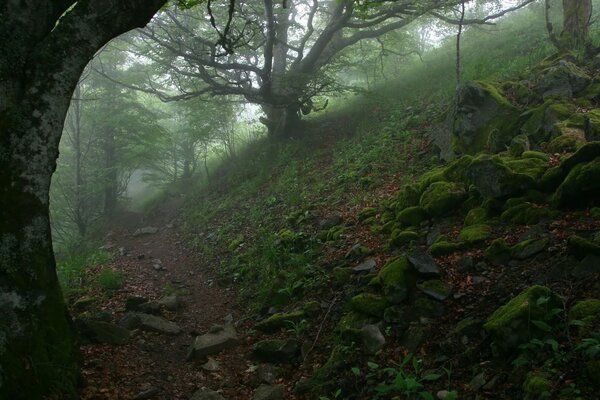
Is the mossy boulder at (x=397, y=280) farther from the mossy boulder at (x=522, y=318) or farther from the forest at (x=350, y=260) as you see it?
the mossy boulder at (x=522, y=318)

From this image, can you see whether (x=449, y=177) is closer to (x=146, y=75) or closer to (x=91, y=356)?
(x=91, y=356)

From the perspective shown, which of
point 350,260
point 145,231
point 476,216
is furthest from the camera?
point 145,231

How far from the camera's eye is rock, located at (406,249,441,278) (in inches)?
184

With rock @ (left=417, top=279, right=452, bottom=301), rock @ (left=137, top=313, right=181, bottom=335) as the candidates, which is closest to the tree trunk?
rock @ (left=417, top=279, right=452, bottom=301)

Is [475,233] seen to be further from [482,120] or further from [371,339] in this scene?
[482,120]

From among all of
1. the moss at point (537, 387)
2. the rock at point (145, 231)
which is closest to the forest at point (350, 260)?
the moss at point (537, 387)

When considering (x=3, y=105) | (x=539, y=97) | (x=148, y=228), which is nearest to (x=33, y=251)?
(x=3, y=105)

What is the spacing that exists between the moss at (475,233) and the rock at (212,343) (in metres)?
3.20

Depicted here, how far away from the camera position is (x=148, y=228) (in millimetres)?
16406

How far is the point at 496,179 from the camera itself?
564 cm

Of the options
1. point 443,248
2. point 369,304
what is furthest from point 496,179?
point 369,304

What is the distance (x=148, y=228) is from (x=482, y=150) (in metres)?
12.8

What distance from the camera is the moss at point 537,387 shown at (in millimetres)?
2779

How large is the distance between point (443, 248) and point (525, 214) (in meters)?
1.02
